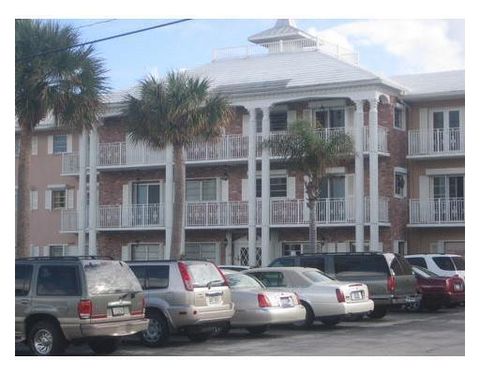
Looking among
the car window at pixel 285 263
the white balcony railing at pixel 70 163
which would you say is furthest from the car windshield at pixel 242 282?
the white balcony railing at pixel 70 163

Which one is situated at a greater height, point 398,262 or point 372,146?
point 372,146

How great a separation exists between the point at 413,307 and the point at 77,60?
1116 centimetres

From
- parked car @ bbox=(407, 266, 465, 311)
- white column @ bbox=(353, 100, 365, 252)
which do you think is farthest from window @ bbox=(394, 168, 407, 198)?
parked car @ bbox=(407, 266, 465, 311)

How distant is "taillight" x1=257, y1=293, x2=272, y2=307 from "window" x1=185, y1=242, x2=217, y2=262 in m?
18.1

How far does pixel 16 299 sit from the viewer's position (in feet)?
50.6

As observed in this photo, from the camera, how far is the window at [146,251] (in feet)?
123

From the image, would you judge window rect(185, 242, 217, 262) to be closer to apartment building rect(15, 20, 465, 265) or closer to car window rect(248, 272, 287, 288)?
apartment building rect(15, 20, 465, 265)

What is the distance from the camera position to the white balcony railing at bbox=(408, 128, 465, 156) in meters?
33.9

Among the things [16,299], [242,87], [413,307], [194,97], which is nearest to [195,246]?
[242,87]

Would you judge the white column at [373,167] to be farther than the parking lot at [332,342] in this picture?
Yes

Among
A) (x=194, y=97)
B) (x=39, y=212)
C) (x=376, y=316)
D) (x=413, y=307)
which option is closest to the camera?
(x=376, y=316)

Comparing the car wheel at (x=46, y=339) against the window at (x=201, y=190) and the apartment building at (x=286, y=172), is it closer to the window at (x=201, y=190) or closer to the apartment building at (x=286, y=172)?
the apartment building at (x=286, y=172)

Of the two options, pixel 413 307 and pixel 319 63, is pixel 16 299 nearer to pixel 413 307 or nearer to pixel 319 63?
pixel 413 307

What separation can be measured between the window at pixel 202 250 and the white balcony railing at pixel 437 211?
769 centimetres
